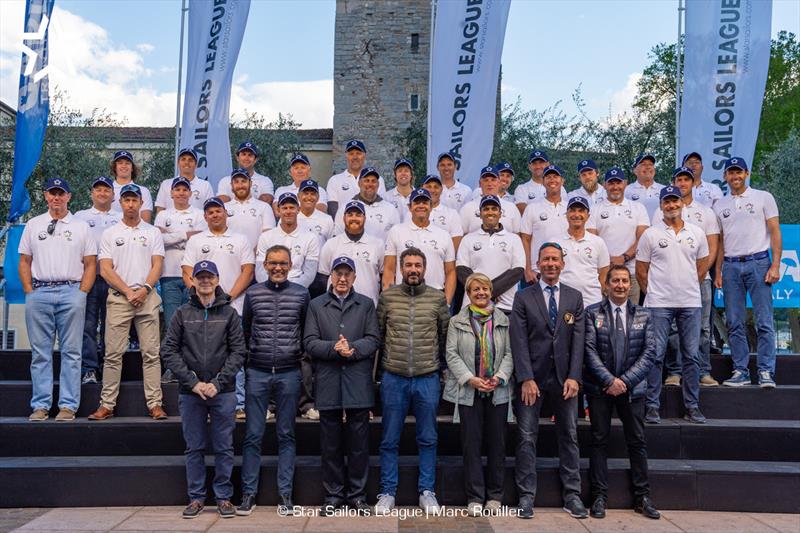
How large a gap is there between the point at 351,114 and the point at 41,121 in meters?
27.6

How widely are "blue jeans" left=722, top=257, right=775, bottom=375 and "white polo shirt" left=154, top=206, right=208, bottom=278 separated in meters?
5.25

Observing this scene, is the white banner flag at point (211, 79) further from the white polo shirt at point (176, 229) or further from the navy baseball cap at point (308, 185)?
the navy baseball cap at point (308, 185)

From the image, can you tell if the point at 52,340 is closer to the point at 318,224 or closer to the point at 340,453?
the point at 318,224

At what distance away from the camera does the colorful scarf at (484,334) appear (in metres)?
5.80

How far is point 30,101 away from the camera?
8617 millimetres

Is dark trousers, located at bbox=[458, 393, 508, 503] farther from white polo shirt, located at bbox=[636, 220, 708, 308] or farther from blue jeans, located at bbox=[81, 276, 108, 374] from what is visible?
blue jeans, located at bbox=[81, 276, 108, 374]

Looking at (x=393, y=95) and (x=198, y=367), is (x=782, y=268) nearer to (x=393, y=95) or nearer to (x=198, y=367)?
(x=198, y=367)

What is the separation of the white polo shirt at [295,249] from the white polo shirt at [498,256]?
144cm

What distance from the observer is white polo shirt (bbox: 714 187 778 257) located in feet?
23.8

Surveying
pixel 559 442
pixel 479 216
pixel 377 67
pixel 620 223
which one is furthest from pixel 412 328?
pixel 377 67

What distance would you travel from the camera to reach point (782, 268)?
375 inches

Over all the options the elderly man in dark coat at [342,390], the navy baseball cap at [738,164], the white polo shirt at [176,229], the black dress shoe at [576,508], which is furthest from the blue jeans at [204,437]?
the navy baseball cap at [738,164]

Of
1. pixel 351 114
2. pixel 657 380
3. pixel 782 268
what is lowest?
pixel 657 380

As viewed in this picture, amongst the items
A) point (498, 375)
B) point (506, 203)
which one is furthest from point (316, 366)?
point (506, 203)
